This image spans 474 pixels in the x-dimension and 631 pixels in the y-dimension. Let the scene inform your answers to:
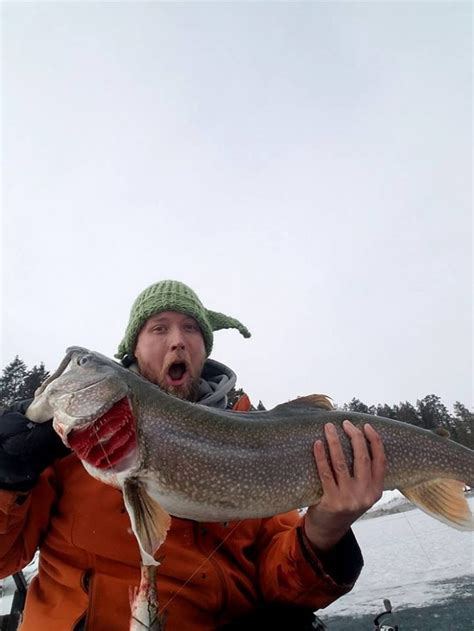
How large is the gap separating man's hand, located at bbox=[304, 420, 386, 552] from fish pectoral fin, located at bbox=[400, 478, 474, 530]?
419 millimetres

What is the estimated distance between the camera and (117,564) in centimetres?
291

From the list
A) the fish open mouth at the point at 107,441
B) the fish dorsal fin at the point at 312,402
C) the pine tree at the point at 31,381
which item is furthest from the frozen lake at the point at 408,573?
the pine tree at the point at 31,381

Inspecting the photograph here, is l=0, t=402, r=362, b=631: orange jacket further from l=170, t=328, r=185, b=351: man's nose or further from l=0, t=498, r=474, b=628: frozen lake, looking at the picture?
l=0, t=498, r=474, b=628: frozen lake

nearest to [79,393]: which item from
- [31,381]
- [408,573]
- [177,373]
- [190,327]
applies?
[177,373]

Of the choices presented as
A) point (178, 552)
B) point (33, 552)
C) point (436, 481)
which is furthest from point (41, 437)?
point (436, 481)

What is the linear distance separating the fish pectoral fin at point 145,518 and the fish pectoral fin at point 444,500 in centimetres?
182

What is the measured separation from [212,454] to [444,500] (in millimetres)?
1832

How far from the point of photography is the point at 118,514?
3.02 metres

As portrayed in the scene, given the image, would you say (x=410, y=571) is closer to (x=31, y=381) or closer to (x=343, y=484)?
(x=343, y=484)

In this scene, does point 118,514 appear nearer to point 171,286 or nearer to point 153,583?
point 153,583

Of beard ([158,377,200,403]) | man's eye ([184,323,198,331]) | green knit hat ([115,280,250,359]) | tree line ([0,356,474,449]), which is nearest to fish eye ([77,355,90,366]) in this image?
Answer: beard ([158,377,200,403])

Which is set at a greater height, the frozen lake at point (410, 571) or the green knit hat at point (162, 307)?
the green knit hat at point (162, 307)

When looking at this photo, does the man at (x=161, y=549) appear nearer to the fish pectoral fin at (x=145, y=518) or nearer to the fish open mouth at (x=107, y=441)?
the fish open mouth at (x=107, y=441)

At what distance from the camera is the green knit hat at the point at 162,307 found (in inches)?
166
